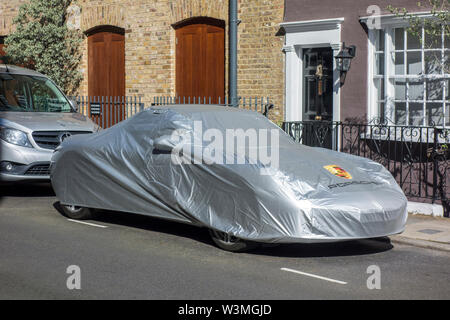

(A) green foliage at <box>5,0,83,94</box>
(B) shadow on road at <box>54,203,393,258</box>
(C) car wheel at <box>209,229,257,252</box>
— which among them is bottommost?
(B) shadow on road at <box>54,203,393,258</box>

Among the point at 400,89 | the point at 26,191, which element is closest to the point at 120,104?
the point at 26,191

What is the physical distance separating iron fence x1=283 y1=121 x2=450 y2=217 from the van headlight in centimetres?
499

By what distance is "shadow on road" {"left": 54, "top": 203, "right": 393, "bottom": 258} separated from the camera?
775cm

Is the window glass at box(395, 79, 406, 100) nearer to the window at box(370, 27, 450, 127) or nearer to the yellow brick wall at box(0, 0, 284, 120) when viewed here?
the window at box(370, 27, 450, 127)

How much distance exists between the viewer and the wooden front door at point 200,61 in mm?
14828

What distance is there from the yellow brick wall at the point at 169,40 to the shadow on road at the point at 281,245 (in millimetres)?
5008

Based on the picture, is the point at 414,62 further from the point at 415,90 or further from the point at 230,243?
the point at 230,243

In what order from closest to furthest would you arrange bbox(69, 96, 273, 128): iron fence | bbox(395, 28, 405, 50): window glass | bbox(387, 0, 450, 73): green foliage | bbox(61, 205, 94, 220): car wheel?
1. bbox(61, 205, 94, 220): car wheel
2. bbox(387, 0, 450, 73): green foliage
3. bbox(395, 28, 405, 50): window glass
4. bbox(69, 96, 273, 128): iron fence

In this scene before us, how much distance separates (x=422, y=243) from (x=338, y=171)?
161cm

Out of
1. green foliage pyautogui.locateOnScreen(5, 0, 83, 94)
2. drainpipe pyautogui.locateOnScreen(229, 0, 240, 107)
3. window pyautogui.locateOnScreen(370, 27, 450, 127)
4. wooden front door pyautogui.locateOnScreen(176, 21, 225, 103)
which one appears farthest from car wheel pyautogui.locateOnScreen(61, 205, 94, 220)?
green foliage pyautogui.locateOnScreen(5, 0, 83, 94)

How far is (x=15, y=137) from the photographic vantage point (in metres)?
11.2

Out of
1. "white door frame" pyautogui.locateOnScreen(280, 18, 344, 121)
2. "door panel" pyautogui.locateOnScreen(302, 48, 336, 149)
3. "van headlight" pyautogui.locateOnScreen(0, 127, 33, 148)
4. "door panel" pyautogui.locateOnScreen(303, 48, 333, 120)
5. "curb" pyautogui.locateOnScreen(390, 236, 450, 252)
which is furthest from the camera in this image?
"door panel" pyautogui.locateOnScreen(303, 48, 333, 120)
